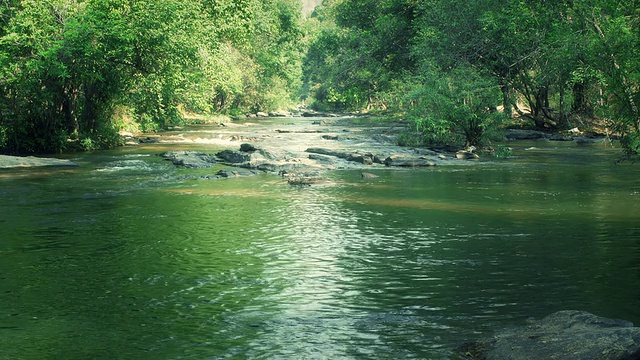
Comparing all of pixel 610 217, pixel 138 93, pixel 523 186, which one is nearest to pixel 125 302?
pixel 610 217

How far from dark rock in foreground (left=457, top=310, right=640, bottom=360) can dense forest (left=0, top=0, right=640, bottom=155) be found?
32.5 ft

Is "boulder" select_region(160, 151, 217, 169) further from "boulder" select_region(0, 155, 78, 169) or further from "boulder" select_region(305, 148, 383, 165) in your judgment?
"boulder" select_region(305, 148, 383, 165)

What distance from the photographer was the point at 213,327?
28.4 ft

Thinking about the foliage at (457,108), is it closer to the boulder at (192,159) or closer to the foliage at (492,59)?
the foliage at (492,59)

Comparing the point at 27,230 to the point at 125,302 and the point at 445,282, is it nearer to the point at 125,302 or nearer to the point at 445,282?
the point at 125,302

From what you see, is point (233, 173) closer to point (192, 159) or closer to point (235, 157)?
point (192, 159)

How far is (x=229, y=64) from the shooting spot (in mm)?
40750

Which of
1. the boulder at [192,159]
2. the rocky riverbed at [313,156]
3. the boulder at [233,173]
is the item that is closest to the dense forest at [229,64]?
the rocky riverbed at [313,156]

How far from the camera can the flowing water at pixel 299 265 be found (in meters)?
8.30

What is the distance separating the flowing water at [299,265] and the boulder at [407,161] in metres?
5.97

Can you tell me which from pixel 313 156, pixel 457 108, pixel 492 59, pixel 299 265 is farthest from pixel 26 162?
pixel 492 59

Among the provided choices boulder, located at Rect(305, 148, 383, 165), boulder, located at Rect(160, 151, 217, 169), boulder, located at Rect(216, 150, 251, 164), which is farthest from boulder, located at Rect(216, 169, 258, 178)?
boulder, located at Rect(305, 148, 383, 165)

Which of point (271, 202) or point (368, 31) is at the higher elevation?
point (368, 31)

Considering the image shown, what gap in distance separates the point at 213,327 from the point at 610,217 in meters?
11.0
